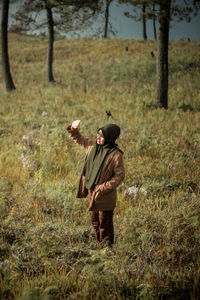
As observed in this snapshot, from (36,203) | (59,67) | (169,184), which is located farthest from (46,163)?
(59,67)

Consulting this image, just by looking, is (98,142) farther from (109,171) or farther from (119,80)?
(119,80)

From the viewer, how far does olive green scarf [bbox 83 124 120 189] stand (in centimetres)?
295

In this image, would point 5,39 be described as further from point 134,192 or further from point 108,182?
point 108,182

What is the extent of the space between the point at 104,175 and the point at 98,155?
0.26 m

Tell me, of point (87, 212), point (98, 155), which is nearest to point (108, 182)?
point (98, 155)

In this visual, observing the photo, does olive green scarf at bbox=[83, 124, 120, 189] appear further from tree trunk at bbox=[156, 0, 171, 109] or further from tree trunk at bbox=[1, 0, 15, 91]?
tree trunk at bbox=[1, 0, 15, 91]

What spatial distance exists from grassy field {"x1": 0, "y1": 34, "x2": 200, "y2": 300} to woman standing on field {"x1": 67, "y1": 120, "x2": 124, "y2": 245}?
342 mm

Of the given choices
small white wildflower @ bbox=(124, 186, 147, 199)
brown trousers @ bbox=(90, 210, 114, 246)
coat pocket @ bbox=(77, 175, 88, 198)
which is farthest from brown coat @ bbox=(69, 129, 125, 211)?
small white wildflower @ bbox=(124, 186, 147, 199)

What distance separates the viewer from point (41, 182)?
16.2 ft

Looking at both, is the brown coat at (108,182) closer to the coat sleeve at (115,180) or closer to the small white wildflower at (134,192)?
the coat sleeve at (115,180)

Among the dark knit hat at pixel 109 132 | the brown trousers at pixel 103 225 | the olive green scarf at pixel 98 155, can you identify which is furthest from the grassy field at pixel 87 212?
the dark knit hat at pixel 109 132

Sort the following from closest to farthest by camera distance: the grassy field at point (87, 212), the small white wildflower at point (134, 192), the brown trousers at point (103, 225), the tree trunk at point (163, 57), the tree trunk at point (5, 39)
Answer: the grassy field at point (87, 212) < the brown trousers at point (103, 225) < the small white wildflower at point (134, 192) < the tree trunk at point (163, 57) < the tree trunk at point (5, 39)

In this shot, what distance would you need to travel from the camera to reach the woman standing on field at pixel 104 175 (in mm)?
2994

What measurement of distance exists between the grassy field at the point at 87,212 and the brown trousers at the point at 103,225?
0.50 ft
